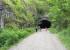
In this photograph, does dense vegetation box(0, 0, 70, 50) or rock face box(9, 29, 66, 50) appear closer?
rock face box(9, 29, 66, 50)

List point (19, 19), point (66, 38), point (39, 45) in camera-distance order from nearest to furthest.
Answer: point (39, 45), point (66, 38), point (19, 19)

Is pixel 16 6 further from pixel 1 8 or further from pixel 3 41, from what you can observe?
pixel 3 41

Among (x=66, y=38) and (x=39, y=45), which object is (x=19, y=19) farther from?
(x=39, y=45)

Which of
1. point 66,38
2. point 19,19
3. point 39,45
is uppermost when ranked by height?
point 39,45

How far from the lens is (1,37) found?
20531 mm

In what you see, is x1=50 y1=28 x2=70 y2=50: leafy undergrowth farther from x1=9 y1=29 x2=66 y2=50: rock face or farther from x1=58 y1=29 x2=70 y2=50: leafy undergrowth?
x1=9 y1=29 x2=66 y2=50: rock face

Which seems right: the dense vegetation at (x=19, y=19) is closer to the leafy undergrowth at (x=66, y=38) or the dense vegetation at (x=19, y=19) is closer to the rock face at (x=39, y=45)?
the leafy undergrowth at (x=66, y=38)

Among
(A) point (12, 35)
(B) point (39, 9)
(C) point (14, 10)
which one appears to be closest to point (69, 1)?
(A) point (12, 35)

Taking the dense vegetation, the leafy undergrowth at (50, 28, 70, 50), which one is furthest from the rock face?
the dense vegetation

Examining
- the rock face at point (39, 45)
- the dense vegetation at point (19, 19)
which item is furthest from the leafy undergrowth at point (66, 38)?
the rock face at point (39, 45)

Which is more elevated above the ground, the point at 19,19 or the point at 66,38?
the point at 66,38

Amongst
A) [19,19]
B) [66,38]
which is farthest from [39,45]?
[19,19]

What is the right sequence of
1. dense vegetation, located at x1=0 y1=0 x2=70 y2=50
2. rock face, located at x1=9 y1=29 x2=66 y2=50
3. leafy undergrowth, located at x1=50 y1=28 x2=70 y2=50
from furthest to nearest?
dense vegetation, located at x1=0 y1=0 x2=70 y2=50 → leafy undergrowth, located at x1=50 y1=28 x2=70 y2=50 → rock face, located at x1=9 y1=29 x2=66 y2=50

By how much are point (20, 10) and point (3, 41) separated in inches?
959
